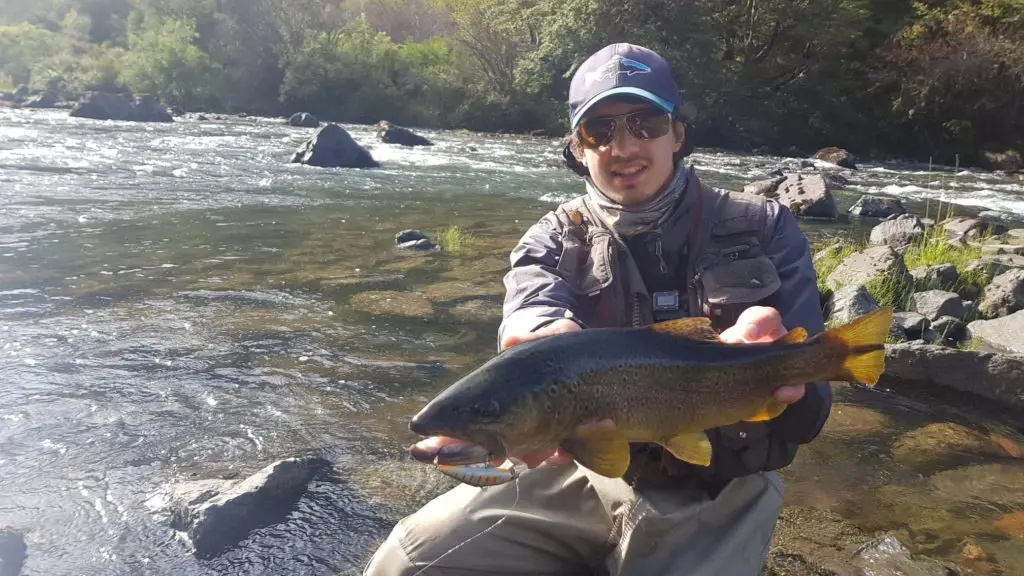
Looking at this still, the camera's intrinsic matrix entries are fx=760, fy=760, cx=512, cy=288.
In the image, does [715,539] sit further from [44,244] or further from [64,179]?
[64,179]

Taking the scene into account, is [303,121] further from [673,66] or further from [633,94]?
[633,94]

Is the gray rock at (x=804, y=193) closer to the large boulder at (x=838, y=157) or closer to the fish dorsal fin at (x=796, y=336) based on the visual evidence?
the large boulder at (x=838, y=157)

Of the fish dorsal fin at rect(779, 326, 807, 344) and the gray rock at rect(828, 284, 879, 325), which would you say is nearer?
the fish dorsal fin at rect(779, 326, 807, 344)

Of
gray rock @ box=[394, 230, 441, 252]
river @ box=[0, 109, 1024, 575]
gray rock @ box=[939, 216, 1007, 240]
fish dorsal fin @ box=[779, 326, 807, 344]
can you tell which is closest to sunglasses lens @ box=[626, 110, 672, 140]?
fish dorsal fin @ box=[779, 326, 807, 344]

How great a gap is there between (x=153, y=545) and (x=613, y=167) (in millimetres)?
3003

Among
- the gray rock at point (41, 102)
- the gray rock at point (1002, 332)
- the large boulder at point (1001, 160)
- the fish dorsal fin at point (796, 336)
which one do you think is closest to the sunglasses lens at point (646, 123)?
the fish dorsal fin at point (796, 336)

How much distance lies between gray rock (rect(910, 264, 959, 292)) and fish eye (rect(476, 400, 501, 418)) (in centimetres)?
701

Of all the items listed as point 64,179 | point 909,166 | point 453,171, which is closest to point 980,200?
point 909,166

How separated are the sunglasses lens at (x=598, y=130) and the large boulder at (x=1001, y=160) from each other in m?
27.5

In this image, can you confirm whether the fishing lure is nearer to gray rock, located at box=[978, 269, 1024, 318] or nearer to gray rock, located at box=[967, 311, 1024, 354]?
gray rock, located at box=[967, 311, 1024, 354]

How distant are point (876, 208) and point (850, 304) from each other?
9.66m

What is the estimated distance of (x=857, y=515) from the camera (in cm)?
411

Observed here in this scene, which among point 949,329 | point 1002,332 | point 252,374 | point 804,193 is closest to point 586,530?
point 252,374

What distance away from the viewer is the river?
405cm
